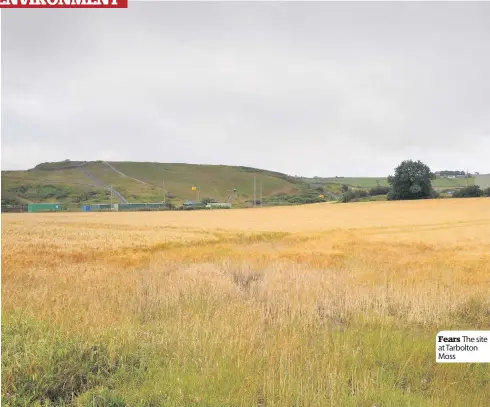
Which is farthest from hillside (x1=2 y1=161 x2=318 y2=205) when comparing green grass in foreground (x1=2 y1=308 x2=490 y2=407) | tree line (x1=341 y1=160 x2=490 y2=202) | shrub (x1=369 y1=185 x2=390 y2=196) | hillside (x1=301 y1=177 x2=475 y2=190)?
green grass in foreground (x1=2 y1=308 x2=490 y2=407)

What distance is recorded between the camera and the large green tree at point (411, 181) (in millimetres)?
44156

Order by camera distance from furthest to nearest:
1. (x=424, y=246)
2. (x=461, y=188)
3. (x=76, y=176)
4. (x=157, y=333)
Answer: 1. (x=76, y=176)
2. (x=461, y=188)
3. (x=424, y=246)
4. (x=157, y=333)

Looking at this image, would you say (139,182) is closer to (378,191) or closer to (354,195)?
(354,195)

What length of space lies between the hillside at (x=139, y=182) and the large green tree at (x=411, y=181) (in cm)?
4919

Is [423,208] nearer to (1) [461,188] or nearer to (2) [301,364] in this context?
(1) [461,188]

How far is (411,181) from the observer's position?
49.8 metres

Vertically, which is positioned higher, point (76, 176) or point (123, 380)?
point (76, 176)

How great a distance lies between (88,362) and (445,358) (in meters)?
4.77

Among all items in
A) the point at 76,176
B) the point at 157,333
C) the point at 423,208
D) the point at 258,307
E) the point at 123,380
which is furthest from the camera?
the point at 76,176

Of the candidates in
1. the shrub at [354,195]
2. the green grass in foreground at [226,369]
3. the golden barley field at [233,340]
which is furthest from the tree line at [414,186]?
the green grass in foreground at [226,369]

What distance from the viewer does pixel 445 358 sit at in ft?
15.1

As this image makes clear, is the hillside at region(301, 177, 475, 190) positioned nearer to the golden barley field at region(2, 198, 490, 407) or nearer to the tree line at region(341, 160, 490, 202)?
the tree line at region(341, 160, 490, 202)

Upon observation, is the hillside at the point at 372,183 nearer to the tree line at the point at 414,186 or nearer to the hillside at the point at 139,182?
the tree line at the point at 414,186

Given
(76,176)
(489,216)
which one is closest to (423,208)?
(489,216)
